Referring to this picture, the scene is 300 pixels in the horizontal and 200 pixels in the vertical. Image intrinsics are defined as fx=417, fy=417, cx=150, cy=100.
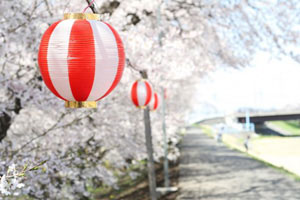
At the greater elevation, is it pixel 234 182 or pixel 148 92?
pixel 148 92

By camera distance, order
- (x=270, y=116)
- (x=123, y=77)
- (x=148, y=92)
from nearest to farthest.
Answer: (x=148, y=92)
(x=123, y=77)
(x=270, y=116)

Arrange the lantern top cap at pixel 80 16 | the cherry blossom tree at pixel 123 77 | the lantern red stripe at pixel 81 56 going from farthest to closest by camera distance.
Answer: the cherry blossom tree at pixel 123 77 → the lantern top cap at pixel 80 16 → the lantern red stripe at pixel 81 56

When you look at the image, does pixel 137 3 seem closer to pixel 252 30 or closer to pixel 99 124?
pixel 99 124

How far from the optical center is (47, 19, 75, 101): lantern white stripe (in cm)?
341

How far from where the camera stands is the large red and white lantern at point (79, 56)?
3410mm

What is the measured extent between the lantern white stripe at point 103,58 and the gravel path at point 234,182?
809 centimetres

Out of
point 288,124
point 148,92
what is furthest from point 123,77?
point 288,124

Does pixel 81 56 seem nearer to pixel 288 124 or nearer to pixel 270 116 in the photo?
pixel 270 116

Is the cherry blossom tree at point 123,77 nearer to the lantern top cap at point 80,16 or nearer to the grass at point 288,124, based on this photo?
the lantern top cap at point 80,16

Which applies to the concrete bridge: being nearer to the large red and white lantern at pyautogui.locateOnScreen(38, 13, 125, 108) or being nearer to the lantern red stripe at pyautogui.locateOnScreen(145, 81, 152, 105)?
the lantern red stripe at pyautogui.locateOnScreen(145, 81, 152, 105)

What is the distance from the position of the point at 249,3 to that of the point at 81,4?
9.06m

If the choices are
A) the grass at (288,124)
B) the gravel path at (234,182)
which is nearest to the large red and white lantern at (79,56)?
the gravel path at (234,182)

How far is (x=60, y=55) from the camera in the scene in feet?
11.2

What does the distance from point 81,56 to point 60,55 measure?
172 mm
